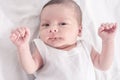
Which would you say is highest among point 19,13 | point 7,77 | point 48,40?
point 19,13

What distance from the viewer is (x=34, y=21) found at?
143cm

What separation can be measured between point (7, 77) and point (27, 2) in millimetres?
357

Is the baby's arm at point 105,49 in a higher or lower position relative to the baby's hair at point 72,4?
lower

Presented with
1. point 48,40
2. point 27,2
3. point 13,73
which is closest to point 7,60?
point 13,73

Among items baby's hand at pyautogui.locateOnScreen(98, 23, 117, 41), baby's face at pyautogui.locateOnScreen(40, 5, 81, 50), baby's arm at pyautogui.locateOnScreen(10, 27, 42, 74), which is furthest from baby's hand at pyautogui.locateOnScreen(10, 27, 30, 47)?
baby's hand at pyautogui.locateOnScreen(98, 23, 117, 41)

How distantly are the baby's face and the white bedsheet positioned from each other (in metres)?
0.09

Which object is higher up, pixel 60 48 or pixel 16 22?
pixel 16 22

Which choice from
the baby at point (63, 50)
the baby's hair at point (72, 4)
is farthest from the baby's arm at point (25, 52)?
the baby's hair at point (72, 4)

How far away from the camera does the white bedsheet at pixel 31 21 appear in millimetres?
1304

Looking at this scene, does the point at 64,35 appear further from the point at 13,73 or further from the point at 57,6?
the point at 13,73

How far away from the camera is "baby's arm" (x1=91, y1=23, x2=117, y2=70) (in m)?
1.25

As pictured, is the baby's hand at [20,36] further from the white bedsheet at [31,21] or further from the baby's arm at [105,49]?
the baby's arm at [105,49]

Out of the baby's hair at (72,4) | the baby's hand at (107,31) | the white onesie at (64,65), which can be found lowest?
the white onesie at (64,65)

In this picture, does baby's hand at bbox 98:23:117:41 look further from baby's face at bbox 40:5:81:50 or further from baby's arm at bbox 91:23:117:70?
baby's face at bbox 40:5:81:50
